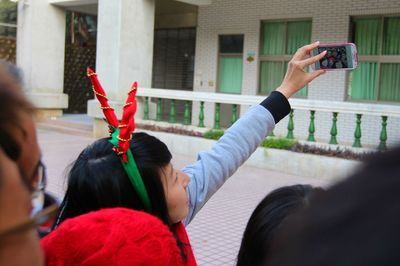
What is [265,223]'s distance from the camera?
1.52m

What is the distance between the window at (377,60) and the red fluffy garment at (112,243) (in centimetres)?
1066

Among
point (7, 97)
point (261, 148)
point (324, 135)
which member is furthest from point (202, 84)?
point (7, 97)

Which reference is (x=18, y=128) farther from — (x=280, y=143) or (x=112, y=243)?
(x=280, y=143)

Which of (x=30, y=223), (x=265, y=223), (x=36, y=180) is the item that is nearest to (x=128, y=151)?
(x=265, y=223)

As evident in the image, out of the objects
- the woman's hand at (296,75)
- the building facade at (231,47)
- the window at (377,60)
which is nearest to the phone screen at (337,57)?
the woman's hand at (296,75)

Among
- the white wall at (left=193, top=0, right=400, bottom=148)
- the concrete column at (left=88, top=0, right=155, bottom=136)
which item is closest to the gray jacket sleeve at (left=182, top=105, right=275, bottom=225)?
the white wall at (left=193, top=0, right=400, bottom=148)

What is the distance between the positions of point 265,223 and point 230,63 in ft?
40.5

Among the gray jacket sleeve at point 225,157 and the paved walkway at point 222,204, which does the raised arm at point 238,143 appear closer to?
the gray jacket sleeve at point 225,157

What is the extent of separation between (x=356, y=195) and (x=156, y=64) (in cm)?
1585

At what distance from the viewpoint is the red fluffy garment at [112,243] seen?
43.4 inches

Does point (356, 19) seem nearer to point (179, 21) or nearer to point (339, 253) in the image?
point (179, 21)

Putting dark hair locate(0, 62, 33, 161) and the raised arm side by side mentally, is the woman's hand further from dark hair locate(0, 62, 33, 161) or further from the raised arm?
dark hair locate(0, 62, 33, 161)

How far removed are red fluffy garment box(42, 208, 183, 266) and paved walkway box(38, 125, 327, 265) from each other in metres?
1.50

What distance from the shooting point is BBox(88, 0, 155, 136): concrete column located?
37.8 feet
